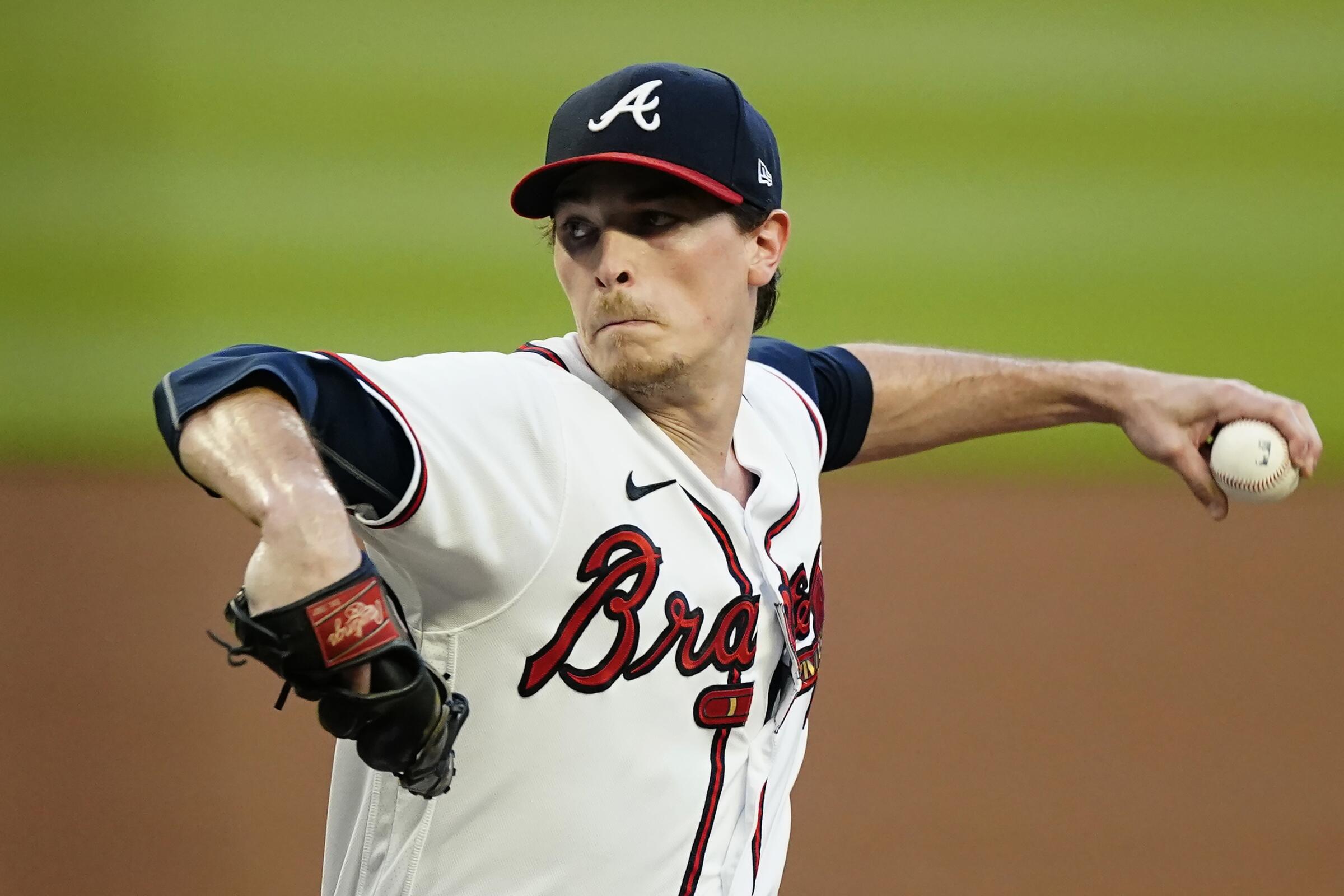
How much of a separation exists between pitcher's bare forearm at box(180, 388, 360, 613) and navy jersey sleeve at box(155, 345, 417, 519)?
0.01 metres

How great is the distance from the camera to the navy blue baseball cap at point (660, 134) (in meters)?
1.26

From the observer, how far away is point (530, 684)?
116 centimetres

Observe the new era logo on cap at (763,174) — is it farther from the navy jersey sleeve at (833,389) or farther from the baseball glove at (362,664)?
the baseball glove at (362,664)

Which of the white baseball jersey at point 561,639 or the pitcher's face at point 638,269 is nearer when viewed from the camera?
the white baseball jersey at point 561,639

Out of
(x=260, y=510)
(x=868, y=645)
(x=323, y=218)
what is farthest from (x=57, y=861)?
(x=260, y=510)

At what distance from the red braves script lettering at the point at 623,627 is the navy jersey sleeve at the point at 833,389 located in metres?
0.55

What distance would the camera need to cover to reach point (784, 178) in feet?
11.7

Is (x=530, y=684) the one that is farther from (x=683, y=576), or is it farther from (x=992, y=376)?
(x=992, y=376)

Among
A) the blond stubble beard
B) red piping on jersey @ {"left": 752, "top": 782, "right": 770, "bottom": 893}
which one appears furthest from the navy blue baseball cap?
red piping on jersey @ {"left": 752, "top": 782, "right": 770, "bottom": 893}

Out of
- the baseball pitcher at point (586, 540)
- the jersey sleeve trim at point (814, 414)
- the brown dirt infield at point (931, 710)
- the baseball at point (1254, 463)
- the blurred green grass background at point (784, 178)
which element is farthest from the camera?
the blurred green grass background at point (784, 178)

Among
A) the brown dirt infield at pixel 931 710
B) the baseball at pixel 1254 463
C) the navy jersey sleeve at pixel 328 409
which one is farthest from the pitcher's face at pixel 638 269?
the brown dirt infield at pixel 931 710

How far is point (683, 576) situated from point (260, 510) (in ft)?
1.76

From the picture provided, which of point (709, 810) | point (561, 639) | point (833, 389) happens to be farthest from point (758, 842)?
point (833, 389)

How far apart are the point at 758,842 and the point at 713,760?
6.6 inches
